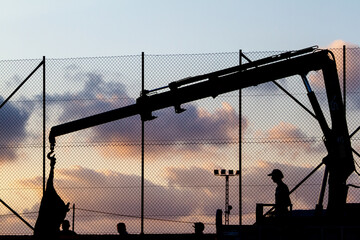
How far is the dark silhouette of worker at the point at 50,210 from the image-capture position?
20469mm

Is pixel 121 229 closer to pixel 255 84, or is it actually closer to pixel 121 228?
pixel 121 228

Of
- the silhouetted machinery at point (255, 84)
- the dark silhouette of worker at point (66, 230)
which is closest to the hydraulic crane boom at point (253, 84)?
the silhouetted machinery at point (255, 84)

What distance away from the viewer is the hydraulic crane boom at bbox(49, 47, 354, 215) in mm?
22766

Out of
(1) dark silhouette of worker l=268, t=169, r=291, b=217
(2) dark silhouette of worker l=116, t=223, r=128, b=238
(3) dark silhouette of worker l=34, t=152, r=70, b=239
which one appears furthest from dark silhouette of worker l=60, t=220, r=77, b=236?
(1) dark silhouette of worker l=268, t=169, r=291, b=217

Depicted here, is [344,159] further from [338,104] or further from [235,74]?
[235,74]

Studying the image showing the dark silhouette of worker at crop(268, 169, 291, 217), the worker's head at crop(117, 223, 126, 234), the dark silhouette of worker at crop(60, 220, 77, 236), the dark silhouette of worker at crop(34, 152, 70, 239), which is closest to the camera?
the dark silhouette of worker at crop(268, 169, 291, 217)

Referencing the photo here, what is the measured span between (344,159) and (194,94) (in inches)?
149

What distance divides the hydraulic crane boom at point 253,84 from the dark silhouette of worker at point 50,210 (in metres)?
2.31

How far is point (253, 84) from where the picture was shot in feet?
76.0

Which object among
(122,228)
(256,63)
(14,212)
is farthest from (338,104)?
(14,212)

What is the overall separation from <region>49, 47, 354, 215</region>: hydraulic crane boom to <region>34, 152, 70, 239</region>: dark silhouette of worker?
2.31 m

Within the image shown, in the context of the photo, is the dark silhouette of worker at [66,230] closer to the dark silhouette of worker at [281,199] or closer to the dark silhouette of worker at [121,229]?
the dark silhouette of worker at [121,229]

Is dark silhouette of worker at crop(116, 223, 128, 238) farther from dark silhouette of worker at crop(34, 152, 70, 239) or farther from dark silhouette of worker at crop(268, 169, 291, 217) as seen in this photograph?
dark silhouette of worker at crop(268, 169, 291, 217)

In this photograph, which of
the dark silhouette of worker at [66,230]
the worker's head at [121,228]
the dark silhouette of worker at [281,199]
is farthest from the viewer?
the dark silhouette of worker at [66,230]
